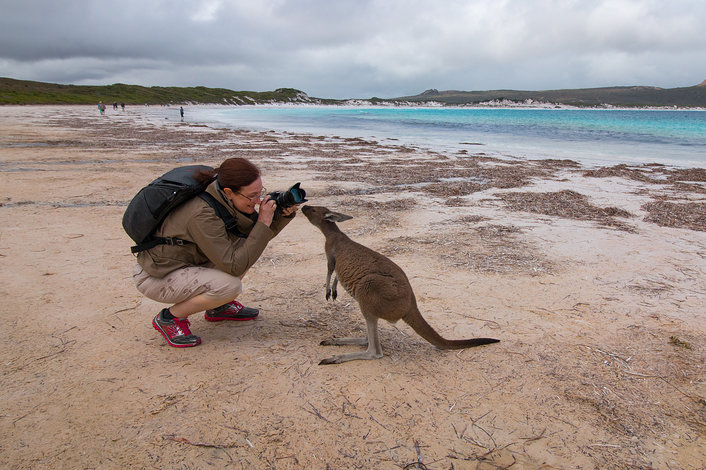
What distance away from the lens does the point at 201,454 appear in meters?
2.03

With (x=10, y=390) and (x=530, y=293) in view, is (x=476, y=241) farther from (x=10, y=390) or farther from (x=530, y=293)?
(x=10, y=390)

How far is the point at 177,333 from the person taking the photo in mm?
2926

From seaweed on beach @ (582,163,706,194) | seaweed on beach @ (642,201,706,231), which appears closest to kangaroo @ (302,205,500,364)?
seaweed on beach @ (642,201,706,231)

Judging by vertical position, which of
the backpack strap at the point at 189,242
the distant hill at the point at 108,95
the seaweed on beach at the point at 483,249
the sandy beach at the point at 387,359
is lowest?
the sandy beach at the point at 387,359

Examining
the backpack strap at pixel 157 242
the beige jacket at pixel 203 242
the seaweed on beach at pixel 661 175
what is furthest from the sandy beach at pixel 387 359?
the seaweed on beach at pixel 661 175

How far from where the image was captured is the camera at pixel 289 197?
282cm

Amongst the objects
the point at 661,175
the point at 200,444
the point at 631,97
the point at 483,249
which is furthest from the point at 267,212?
the point at 631,97

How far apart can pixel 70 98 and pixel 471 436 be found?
72.8 metres

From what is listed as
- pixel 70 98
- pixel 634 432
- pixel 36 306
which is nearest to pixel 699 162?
pixel 634 432

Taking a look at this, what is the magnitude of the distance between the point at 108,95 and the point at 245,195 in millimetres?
80244

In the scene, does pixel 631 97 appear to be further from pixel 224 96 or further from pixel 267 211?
pixel 267 211

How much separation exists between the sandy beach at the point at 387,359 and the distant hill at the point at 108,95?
59.0 m

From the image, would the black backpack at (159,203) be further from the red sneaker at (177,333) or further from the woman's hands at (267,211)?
the red sneaker at (177,333)

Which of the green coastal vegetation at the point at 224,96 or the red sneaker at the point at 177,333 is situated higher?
the green coastal vegetation at the point at 224,96
